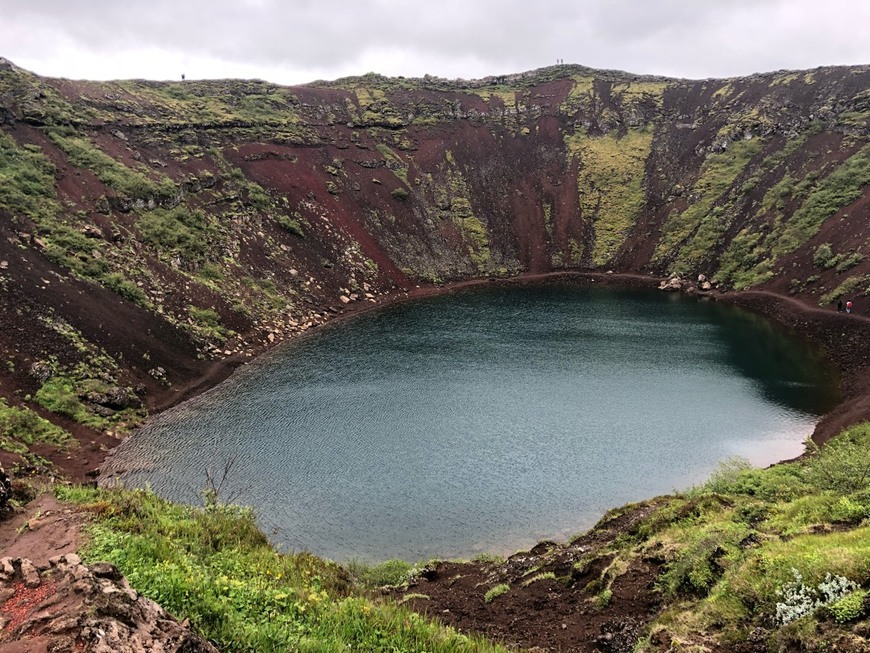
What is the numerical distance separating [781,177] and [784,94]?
23855mm

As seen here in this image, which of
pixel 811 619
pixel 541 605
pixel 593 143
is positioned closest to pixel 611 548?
pixel 541 605

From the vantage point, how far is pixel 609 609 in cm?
1483

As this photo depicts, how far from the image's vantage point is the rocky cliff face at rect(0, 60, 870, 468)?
49250mm

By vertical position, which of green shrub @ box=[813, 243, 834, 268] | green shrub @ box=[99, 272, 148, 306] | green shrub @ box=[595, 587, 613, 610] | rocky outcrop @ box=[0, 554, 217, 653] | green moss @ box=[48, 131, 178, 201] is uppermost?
green moss @ box=[48, 131, 178, 201]

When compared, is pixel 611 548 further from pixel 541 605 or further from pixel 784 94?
pixel 784 94

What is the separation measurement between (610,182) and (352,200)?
47729mm

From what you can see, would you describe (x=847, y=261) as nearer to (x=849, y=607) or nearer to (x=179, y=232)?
(x=849, y=607)

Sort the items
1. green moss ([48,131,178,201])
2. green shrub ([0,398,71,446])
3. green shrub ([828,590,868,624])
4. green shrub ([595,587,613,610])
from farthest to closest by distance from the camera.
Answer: green moss ([48,131,178,201])
green shrub ([0,398,71,446])
green shrub ([595,587,613,610])
green shrub ([828,590,868,624])

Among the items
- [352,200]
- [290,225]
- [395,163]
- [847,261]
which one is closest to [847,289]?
[847,261]

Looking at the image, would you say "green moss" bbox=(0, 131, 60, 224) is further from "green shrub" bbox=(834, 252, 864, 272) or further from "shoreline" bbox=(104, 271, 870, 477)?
"green shrub" bbox=(834, 252, 864, 272)

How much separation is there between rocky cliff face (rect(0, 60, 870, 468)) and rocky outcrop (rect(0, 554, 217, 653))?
30.5m

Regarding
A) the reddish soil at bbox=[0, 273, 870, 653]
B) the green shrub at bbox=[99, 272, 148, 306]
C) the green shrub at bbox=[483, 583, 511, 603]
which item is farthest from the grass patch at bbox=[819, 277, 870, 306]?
the green shrub at bbox=[99, 272, 148, 306]

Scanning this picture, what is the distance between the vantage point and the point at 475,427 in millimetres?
41531

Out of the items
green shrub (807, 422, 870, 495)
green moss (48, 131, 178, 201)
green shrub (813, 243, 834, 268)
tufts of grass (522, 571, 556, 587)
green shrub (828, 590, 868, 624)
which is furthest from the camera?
green shrub (813, 243, 834, 268)
